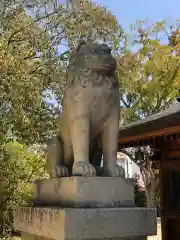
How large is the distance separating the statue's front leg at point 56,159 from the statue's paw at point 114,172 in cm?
36

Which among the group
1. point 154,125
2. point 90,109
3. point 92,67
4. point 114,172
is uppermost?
point 92,67

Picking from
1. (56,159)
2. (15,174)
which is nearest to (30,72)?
(15,174)

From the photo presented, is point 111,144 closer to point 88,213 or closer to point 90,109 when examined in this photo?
point 90,109

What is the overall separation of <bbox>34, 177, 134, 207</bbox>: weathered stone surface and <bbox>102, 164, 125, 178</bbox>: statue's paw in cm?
8

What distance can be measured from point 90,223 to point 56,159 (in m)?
0.77

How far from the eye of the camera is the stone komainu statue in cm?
277

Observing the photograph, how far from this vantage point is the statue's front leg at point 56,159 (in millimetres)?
2898

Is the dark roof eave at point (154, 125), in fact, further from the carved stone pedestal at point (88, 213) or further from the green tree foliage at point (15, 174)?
the green tree foliage at point (15, 174)

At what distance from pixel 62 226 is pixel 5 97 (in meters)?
5.15

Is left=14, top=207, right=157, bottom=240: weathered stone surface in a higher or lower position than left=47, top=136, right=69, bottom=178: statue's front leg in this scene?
lower

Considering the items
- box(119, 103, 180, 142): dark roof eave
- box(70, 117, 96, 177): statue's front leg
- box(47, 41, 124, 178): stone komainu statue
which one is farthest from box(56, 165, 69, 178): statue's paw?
box(119, 103, 180, 142): dark roof eave

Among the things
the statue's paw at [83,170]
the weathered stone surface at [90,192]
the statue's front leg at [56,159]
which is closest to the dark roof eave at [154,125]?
the weathered stone surface at [90,192]

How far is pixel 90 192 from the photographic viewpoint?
2598 millimetres

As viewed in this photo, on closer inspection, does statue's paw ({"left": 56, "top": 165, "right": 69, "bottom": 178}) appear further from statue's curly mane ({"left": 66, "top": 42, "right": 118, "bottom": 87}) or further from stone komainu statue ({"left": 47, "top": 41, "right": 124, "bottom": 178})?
statue's curly mane ({"left": 66, "top": 42, "right": 118, "bottom": 87})
